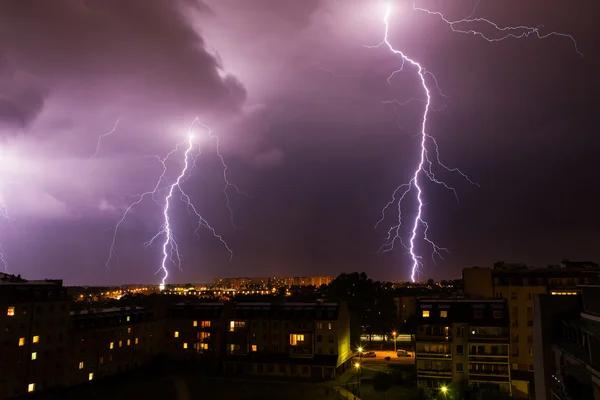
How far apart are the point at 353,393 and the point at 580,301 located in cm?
2370

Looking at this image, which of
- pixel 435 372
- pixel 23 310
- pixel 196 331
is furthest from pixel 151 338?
pixel 435 372

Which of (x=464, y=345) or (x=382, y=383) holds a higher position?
(x=464, y=345)

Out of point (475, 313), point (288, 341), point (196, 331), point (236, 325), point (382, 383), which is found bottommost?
point (382, 383)

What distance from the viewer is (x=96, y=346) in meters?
41.0

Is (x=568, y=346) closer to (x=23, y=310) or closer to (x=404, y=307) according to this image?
(x=23, y=310)

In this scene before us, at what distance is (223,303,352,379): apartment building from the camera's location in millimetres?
42594

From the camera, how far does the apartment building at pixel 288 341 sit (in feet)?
140

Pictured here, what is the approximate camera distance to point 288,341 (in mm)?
44438

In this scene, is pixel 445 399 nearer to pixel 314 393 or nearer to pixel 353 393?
pixel 353 393

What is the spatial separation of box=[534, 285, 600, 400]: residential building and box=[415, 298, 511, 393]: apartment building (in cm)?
1818

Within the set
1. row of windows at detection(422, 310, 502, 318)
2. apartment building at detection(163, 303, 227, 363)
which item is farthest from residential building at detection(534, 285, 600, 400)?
apartment building at detection(163, 303, 227, 363)

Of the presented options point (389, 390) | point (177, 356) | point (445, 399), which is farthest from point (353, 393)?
point (177, 356)

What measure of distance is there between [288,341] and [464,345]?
1707 centimetres

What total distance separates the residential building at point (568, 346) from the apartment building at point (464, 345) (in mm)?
18175
